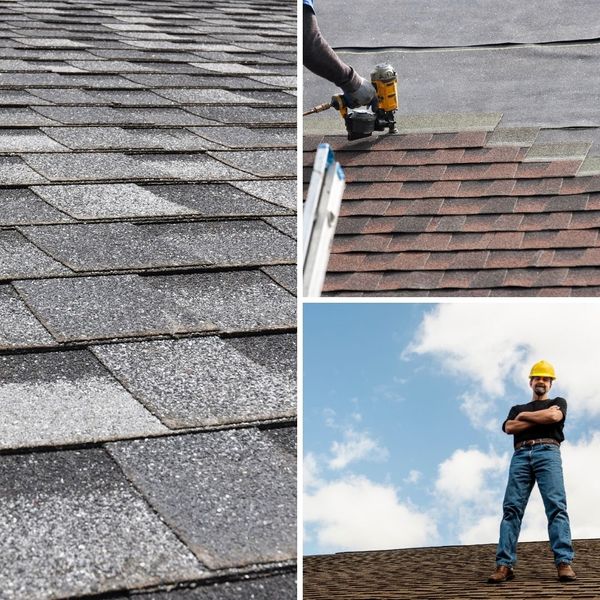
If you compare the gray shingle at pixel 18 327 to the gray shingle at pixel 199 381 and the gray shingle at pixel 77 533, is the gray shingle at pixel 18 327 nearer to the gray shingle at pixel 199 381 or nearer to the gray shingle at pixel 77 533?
the gray shingle at pixel 199 381

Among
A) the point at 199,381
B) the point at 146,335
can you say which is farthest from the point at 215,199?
the point at 199,381

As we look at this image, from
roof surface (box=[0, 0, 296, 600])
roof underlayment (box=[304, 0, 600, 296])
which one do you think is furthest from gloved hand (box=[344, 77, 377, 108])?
roof surface (box=[0, 0, 296, 600])

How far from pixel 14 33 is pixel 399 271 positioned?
8.21 feet

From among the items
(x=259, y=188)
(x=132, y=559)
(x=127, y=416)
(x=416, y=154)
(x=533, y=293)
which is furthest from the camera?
(x=416, y=154)

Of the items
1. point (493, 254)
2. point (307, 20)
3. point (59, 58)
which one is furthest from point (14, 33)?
point (493, 254)

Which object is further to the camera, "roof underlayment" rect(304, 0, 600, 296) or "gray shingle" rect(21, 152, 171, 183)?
"roof underlayment" rect(304, 0, 600, 296)

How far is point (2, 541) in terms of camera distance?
1271 millimetres

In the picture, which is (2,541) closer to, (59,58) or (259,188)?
(259,188)

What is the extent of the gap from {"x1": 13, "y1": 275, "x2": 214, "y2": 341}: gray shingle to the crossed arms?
5.62 ft

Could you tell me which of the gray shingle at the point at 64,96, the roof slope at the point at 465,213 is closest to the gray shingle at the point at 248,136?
the roof slope at the point at 465,213

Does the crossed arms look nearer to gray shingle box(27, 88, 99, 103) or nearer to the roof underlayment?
the roof underlayment

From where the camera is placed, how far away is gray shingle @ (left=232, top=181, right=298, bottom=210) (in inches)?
110

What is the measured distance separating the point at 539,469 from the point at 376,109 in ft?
5.67

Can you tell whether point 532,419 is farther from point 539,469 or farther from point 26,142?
point 26,142
